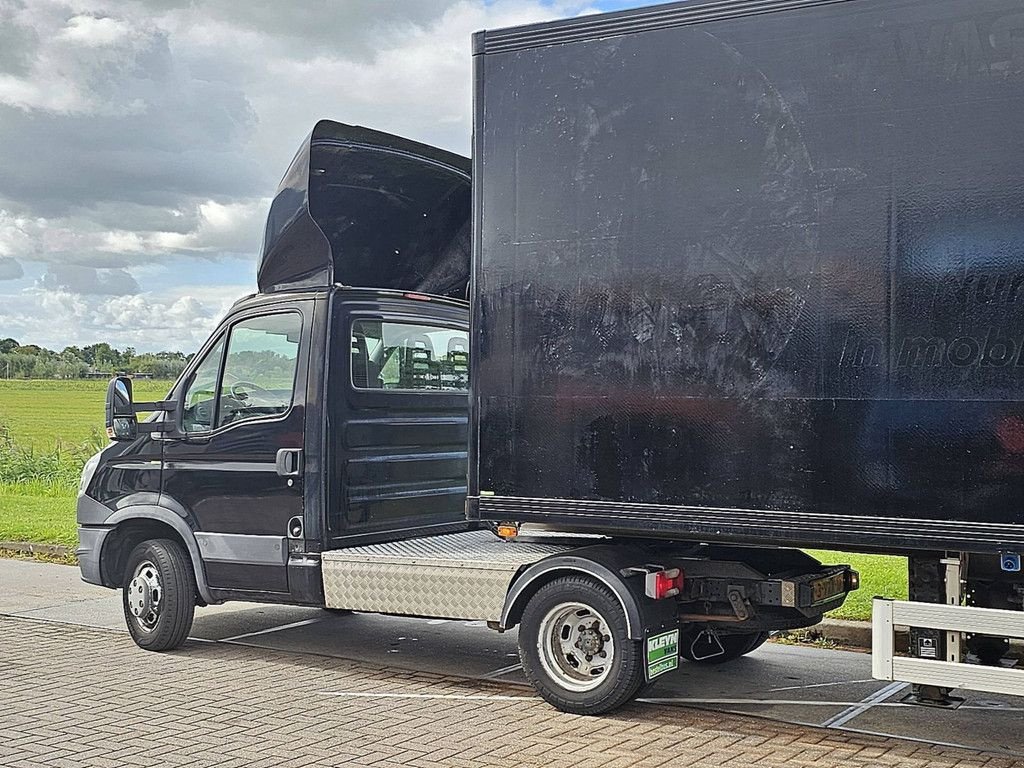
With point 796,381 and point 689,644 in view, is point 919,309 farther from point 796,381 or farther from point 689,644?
point 689,644

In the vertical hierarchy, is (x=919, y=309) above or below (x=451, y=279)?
below

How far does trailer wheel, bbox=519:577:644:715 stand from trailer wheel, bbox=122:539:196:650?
2682 mm

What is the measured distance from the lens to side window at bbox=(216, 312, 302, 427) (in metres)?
8.37

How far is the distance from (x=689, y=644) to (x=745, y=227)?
3.11m

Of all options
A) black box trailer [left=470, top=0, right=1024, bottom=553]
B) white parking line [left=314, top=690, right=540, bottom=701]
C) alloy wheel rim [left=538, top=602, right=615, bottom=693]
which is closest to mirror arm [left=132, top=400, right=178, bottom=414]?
white parking line [left=314, top=690, right=540, bottom=701]

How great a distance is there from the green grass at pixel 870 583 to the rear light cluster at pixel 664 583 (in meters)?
2.25

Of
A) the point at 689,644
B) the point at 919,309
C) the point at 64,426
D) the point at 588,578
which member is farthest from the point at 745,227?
the point at 64,426

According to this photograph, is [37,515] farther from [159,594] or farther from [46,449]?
[159,594]

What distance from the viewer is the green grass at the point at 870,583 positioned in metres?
9.34

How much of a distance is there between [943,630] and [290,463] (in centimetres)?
410

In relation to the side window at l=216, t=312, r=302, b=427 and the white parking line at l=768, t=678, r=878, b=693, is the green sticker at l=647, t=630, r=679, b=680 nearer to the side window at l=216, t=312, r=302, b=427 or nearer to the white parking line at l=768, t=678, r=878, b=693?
the white parking line at l=768, t=678, r=878, b=693

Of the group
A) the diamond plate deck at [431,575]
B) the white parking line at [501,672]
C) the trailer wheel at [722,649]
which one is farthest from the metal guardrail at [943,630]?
the white parking line at [501,672]

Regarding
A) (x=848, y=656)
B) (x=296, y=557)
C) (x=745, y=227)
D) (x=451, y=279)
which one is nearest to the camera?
(x=745, y=227)

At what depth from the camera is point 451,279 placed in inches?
369
